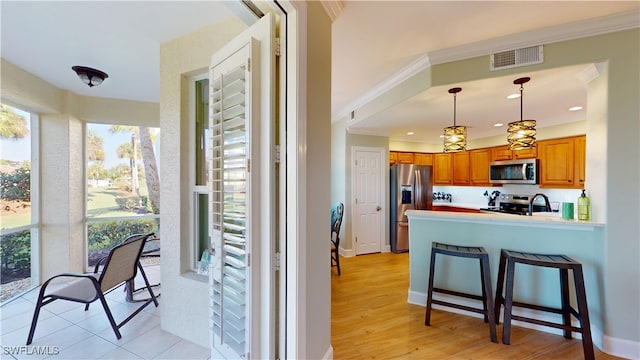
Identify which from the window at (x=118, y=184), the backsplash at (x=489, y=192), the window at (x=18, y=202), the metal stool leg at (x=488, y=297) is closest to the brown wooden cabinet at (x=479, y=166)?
the backsplash at (x=489, y=192)

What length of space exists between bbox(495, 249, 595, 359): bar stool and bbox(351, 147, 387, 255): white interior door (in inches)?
102

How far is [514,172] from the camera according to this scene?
15.0ft

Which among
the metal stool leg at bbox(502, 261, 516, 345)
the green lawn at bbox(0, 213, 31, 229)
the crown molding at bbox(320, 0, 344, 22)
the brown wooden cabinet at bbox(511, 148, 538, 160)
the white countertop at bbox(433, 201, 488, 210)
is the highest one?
the crown molding at bbox(320, 0, 344, 22)

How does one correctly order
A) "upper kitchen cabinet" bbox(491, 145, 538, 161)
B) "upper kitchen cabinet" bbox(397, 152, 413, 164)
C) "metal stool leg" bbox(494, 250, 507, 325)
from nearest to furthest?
"metal stool leg" bbox(494, 250, 507, 325), "upper kitchen cabinet" bbox(491, 145, 538, 161), "upper kitchen cabinet" bbox(397, 152, 413, 164)

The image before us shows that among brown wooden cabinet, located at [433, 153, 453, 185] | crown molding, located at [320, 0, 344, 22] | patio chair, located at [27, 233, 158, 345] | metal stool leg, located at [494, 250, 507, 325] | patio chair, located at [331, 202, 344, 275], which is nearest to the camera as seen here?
crown molding, located at [320, 0, 344, 22]

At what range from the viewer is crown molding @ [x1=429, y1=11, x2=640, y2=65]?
1.94m

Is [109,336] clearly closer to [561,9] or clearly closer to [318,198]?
[318,198]

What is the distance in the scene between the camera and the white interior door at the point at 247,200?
4.58 feet

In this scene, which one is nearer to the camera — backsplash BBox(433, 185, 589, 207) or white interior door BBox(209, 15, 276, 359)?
white interior door BBox(209, 15, 276, 359)

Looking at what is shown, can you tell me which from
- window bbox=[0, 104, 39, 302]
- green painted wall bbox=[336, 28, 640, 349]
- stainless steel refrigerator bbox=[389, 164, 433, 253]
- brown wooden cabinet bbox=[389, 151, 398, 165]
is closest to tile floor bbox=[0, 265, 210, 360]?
window bbox=[0, 104, 39, 302]

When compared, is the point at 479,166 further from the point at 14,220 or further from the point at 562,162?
the point at 14,220

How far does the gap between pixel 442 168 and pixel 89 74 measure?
6319 millimetres

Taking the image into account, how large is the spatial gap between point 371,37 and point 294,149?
4.85ft

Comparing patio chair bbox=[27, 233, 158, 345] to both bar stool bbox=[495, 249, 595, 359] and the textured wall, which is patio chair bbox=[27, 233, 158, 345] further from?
bar stool bbox=[495, 249, 595, 359]
